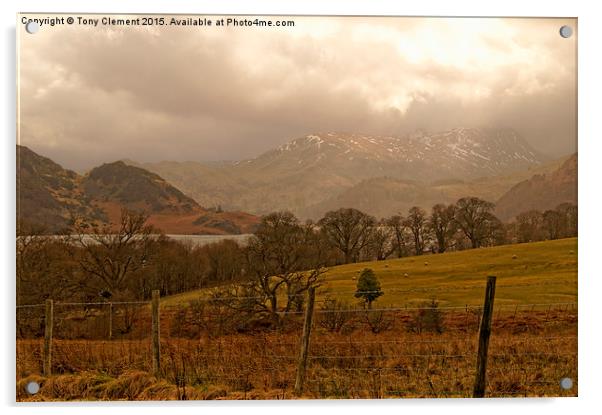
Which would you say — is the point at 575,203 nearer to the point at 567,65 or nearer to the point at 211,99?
A: the point at 567,65

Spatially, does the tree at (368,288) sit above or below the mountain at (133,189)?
below

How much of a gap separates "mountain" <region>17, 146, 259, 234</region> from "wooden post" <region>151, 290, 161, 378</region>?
87 centimetres

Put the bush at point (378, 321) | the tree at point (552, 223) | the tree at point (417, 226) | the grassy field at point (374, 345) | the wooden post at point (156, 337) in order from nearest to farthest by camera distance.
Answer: the grassy field at point (374, 345) < the wooden post at point (156, 337) < the tree at point (552, 223) < the bush at point (378, 321) < the tree at point (417, 226)

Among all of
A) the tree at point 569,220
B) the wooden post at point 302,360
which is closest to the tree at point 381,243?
the wooden post at point 302,360

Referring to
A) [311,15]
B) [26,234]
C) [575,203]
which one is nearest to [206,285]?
[26,234]

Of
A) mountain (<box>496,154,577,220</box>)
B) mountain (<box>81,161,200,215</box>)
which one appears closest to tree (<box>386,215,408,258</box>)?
mountain (<box>496,154,577,220</box>)

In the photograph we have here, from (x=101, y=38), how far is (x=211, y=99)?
142cm

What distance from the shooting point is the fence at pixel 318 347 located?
24.6 feet

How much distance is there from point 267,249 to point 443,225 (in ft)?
7.17

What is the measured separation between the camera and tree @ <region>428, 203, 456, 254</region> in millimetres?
8219

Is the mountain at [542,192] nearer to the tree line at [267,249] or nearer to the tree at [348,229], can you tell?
the tree line at [267,249]

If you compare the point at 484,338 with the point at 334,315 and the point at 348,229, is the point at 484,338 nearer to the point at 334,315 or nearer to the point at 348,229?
the point at 334,315

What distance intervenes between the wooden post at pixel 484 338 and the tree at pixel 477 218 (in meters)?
1.21
